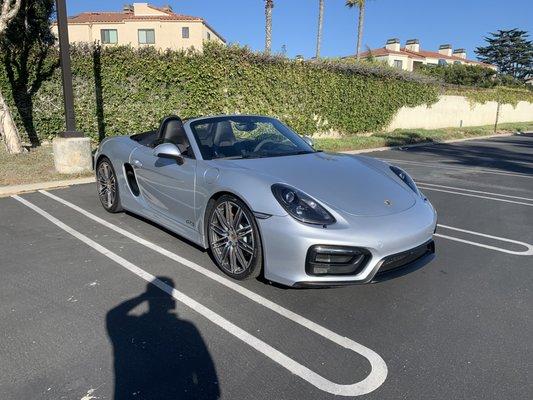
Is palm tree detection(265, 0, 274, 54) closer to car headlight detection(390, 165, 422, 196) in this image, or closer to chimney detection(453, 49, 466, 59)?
car headlight detection(390, 165, 422, 196)

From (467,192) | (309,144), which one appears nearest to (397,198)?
(309,144)

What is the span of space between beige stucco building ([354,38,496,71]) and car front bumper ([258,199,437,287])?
59426mm

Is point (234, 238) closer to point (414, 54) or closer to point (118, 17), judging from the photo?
point (118, 17)

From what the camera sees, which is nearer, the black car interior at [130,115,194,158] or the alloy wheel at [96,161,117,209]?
the black car interior at [130,115,194,158]

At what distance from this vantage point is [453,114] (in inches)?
1048

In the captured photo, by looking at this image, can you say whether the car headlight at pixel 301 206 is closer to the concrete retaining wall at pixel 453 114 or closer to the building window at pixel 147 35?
the concrete retaining wall at pixel 453 114

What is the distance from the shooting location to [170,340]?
Result: 2.72m

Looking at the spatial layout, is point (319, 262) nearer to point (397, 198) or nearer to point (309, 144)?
point (397, 198)

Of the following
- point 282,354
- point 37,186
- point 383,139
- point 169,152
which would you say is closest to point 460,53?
point 383,139

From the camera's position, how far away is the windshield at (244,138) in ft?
13.4

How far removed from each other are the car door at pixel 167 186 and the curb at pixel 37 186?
3.42 m

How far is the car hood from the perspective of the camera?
322cm

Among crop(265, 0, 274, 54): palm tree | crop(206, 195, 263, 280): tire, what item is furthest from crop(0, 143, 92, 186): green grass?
crop(265, 0, 274, 54): palm tree

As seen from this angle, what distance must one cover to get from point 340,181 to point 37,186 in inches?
237
